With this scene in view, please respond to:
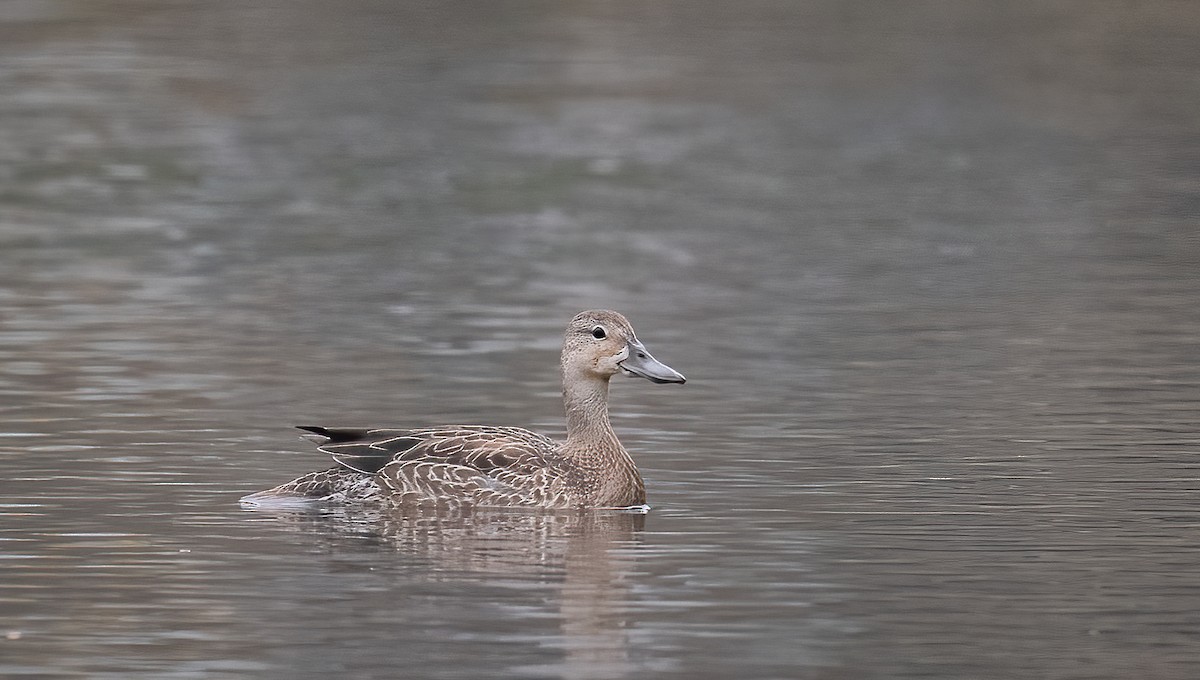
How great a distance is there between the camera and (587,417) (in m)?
14.0

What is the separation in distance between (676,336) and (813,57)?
24076 mm

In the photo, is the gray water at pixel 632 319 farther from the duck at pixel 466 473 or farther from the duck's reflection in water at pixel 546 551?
the duck at pixel 466 473

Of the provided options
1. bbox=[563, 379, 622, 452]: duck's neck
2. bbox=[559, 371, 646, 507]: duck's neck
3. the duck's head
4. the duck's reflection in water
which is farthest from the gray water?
the duck's head

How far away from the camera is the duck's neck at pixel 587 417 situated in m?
13.9

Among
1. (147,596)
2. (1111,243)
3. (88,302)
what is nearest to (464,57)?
(1111,243)

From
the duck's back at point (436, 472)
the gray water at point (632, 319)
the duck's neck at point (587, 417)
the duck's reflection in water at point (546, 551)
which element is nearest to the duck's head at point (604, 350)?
the duck's neck at point (587, 417)

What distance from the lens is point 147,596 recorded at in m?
11.0

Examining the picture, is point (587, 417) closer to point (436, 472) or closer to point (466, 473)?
point (466, 473)

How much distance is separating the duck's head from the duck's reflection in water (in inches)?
35.6

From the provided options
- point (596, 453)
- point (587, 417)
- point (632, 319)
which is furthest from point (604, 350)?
point (632, 319)

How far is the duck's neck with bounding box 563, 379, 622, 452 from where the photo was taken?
13.9m

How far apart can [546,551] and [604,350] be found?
2.02m

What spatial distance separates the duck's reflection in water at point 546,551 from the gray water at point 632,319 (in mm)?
41

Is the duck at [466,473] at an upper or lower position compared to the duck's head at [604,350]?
lower
